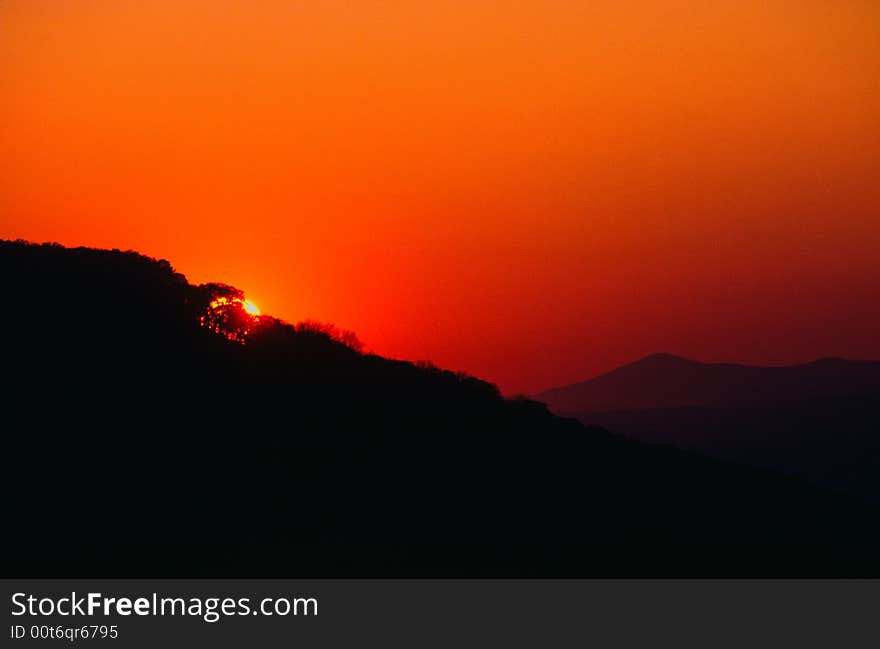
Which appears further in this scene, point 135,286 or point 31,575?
point 135,286

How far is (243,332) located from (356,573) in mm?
19177

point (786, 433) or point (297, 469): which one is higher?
point (786, 433)

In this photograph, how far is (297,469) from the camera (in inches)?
1517

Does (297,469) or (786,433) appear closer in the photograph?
(297,469)

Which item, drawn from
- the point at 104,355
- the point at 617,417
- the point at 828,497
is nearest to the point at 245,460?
the point at 104,355

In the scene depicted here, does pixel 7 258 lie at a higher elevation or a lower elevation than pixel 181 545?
higher

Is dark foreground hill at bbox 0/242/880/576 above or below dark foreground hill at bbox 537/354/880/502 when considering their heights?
below

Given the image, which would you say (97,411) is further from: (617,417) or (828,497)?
(617,417)

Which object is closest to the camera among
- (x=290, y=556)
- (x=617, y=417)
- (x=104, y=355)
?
(x=290, y=556)

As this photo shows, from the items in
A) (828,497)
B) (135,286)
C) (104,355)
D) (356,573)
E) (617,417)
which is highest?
(617,417)

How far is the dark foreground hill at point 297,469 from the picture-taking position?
3359 centimetres

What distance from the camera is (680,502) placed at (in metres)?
42.4

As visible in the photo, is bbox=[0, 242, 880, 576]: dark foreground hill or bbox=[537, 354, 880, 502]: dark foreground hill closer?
bbox=[0, 242, 880, 576]: dark foreground hill

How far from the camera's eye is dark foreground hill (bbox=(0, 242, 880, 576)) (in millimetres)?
33594
